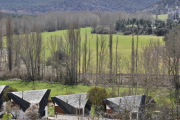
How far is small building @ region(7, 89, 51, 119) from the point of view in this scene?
997 inches

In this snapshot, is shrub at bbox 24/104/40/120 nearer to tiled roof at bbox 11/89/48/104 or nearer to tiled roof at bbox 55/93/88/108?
tiled roof at bbox 11/89/48/104

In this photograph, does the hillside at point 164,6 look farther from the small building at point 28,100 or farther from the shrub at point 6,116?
the shrub at point 6,116

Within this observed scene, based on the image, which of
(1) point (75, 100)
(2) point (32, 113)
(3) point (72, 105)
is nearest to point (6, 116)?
(2) point (32, 113)

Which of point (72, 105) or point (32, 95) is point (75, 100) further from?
point (32, 95)

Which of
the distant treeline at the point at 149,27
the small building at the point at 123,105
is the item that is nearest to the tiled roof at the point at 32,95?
the small building at the point at 123,105

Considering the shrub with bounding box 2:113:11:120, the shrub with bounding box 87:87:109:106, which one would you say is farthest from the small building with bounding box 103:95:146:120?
the shrub with bounding box 2:113:11:120

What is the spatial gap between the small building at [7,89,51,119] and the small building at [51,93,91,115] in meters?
1.04

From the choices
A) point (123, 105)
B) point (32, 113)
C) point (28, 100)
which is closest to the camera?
point (123, 105)

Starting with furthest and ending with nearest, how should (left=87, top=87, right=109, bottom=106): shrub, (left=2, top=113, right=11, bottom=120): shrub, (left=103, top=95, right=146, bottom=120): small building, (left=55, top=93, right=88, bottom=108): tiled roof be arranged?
(left=87, top=87, right=109, bottom=106): shrub → (left=55, top=93, right=88, bottom=108): tiled roof → (left=2, top=113, right=11, bottom=120): shrub → (left=103, top=95, right=146, bottom=120): small building

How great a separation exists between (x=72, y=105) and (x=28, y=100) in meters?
3.79

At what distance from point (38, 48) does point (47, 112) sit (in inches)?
784

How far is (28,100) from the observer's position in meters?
25.9

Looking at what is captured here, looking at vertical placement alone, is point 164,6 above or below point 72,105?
above

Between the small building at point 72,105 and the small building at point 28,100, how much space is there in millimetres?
1039
